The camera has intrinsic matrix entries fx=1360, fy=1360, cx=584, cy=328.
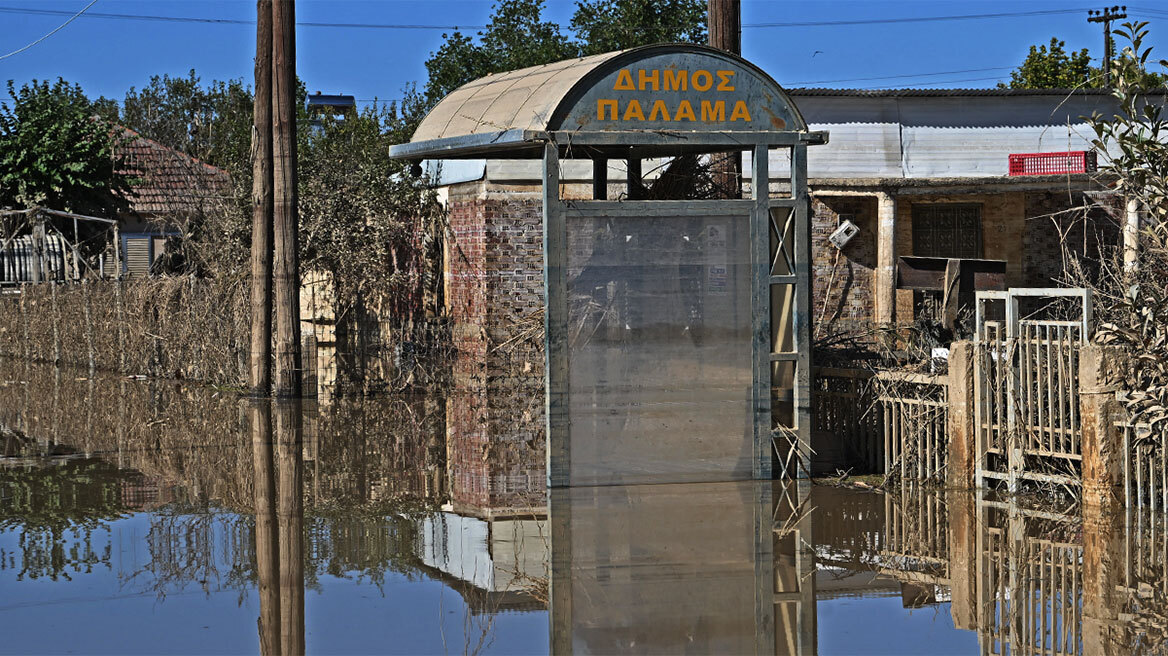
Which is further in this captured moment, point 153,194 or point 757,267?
point 153,194

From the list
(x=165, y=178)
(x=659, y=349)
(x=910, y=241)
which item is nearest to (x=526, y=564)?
(x=659, y=349)

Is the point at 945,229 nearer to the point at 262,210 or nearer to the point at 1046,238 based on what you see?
the point at 1046,238

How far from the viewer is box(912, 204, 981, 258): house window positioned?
2420 cm

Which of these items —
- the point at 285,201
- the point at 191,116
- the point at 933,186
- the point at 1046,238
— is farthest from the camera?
the point at 191,116

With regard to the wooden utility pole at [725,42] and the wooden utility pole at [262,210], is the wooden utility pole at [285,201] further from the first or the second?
the wooden utility pole at [725,42]

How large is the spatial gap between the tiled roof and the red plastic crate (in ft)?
68.1

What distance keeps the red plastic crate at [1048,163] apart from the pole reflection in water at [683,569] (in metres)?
13.7

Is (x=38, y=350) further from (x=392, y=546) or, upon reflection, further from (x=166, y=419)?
(x=392, y=546)

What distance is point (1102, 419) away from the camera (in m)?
9.88

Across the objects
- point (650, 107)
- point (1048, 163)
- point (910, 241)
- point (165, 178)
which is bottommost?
point (910, 241)

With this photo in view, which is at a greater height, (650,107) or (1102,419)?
(650,107)

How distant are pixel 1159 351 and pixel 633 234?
4056mm

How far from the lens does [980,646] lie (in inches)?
277

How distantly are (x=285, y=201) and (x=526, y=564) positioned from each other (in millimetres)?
10718
